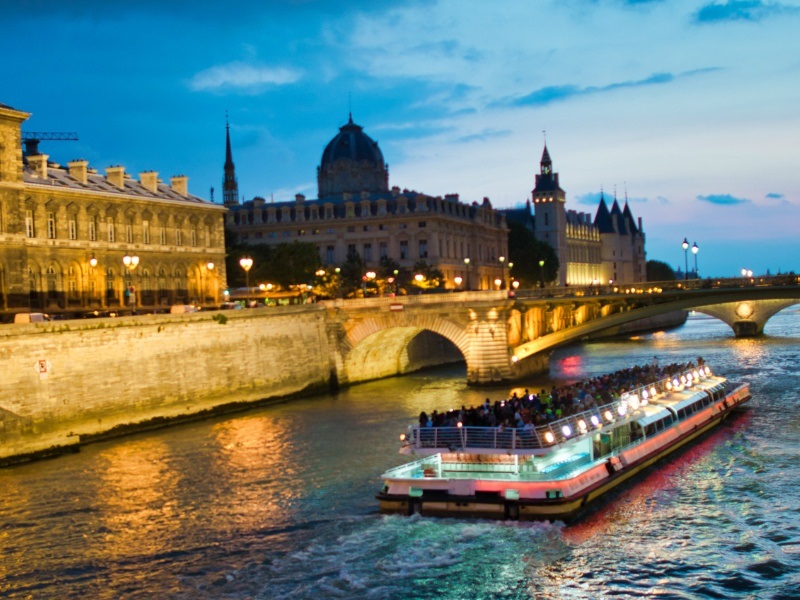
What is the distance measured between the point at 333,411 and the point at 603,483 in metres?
20.2

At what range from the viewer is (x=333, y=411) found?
4625 cm

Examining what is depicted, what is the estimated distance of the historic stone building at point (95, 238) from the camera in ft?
155

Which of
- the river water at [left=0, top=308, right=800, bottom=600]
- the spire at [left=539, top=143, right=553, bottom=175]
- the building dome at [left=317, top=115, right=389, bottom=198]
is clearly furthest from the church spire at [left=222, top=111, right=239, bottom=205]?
the river water at [left=0, top=308, right=800, bottom=600]

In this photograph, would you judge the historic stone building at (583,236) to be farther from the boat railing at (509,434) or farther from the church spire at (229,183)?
the boat railing at (509,434)

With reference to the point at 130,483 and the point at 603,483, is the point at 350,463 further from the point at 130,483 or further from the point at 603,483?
the point at 603,483

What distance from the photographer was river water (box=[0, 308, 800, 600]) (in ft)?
72.0

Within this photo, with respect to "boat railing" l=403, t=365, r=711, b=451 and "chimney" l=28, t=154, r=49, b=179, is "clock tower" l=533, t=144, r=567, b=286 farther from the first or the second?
"boat railing" l=403, t=365, r=711, b=451

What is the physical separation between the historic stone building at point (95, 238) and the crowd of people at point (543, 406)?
63.1 feet

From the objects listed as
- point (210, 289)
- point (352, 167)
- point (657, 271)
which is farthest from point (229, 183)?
point (657, 271)

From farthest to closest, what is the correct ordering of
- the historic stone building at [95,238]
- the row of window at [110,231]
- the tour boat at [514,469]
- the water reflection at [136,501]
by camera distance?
the row of window at [110,231] → the historic stone building at [95,238] → the tour boat at [514,469] → the water reflection at [136,501]

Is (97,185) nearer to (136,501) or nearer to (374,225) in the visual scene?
(136,501)

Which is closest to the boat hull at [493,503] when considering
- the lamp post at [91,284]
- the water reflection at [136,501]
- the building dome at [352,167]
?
the water reflection at [136,501]

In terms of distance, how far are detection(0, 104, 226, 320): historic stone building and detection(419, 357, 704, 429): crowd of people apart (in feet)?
63.1

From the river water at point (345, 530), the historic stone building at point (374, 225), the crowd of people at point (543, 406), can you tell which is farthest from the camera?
the historic stone building at point (374, 225)
